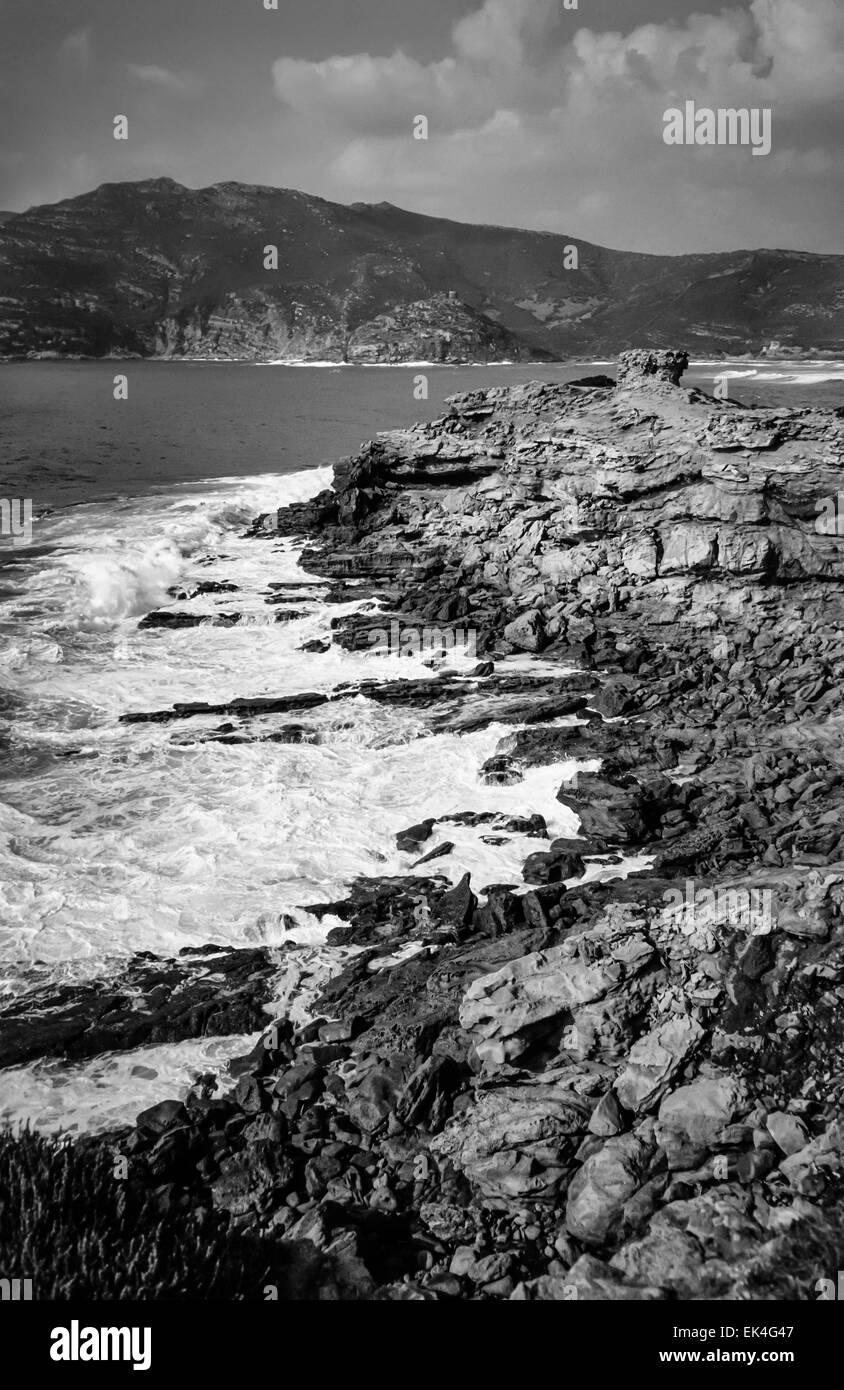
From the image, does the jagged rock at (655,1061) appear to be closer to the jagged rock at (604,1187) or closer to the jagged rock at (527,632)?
the jagged rock at (604,1187)

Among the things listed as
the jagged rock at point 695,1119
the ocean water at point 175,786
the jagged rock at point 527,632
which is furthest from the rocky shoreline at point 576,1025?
the jagged rock at point 527,632

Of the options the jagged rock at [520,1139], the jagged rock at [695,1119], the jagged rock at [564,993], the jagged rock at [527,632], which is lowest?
the jagged rock at [520,1139]

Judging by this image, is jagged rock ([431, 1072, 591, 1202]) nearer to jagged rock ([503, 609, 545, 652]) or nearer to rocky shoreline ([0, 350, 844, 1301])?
rocky shoreline ([0, 350, 844, 1301])

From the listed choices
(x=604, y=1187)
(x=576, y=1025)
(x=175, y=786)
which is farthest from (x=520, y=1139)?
(x=175, y=786)

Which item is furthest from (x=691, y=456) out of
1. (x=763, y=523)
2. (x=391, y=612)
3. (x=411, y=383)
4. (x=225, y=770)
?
(x=411, y=383)

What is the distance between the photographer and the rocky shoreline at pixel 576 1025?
8477 millimetres

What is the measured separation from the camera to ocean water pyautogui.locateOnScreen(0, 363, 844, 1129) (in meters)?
14.4

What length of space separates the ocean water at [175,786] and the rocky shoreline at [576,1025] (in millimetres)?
567

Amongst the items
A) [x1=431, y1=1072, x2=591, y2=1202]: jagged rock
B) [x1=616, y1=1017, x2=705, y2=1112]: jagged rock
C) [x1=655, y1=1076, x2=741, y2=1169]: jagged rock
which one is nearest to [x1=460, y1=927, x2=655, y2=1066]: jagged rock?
[x1=616, y1=1017, x2=705, y2=1112]: jagged rock

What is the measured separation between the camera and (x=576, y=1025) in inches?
410
